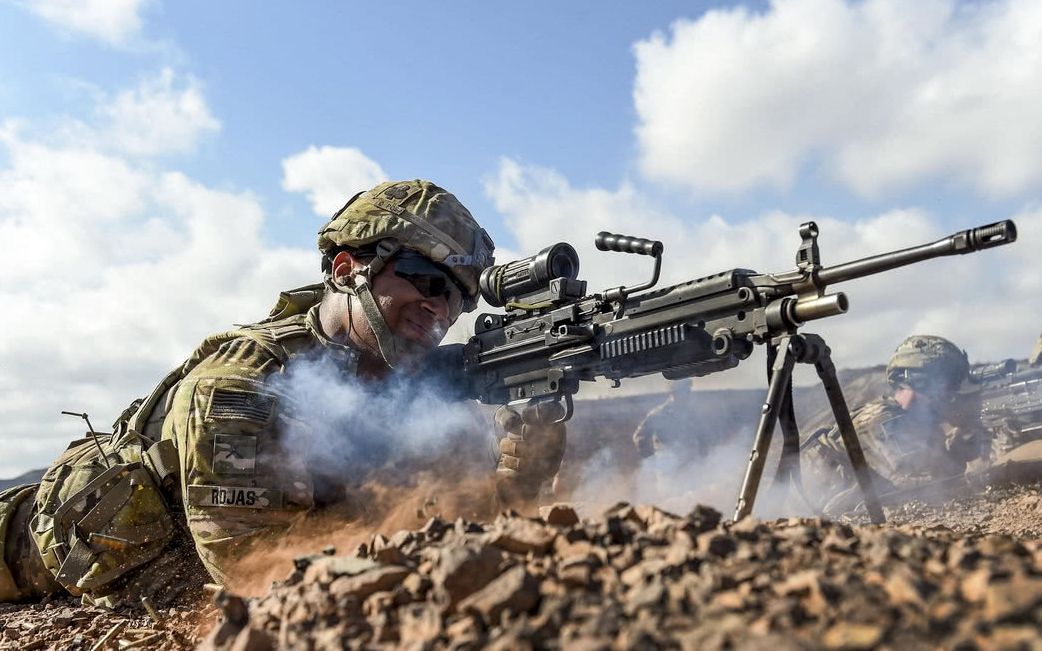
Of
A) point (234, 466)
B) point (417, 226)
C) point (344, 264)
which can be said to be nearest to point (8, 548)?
point (234, 466)

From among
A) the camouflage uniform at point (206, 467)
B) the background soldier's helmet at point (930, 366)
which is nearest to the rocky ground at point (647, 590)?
the camouflage uniform at point (206, 467)

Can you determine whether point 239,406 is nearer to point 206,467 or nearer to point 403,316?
point 206,467

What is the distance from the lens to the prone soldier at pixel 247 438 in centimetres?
425

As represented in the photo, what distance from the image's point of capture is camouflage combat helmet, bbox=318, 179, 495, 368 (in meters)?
5.25

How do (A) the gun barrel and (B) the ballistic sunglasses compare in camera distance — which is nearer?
(A) the gun barrel

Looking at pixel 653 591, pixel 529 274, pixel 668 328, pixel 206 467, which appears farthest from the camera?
pixel 529 274

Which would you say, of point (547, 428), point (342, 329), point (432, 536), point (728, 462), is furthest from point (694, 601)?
point (728, 462)

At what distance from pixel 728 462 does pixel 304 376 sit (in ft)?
12.2

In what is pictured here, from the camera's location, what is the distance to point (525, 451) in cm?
526

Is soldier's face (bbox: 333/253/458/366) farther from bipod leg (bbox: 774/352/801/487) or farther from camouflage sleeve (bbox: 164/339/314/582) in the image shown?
bipod leg (bbox: 774/352/801/487)

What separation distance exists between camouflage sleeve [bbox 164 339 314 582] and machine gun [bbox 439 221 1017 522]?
57.7 inches

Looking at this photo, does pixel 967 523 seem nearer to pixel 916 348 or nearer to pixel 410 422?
pixel 916 348

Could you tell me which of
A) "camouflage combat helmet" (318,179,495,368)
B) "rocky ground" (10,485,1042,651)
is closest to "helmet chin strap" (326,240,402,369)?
"camouflage combat helmet" (318,179,495,368)

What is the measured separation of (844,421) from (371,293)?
3.00m
